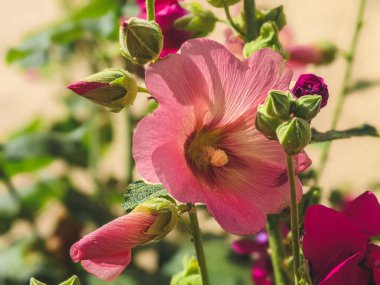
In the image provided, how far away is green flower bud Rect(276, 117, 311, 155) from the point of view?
460 millimetres

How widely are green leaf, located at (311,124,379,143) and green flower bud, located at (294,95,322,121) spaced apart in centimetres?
14

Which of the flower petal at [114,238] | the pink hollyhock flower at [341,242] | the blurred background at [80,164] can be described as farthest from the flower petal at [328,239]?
the blurred background at [80,164]

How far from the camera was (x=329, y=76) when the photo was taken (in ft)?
7.30

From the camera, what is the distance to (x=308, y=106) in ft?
1.54

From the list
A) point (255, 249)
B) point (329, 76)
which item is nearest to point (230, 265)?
point (255, 249)

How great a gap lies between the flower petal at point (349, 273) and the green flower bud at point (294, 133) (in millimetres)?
90

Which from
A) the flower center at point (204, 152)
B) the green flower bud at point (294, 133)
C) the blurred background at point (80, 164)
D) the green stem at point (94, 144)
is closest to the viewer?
the green flower bud at point (294, 133)

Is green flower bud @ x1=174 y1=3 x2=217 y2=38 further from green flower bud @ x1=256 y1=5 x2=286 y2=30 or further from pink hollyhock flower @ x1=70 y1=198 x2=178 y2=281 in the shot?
pink hollyhock flower @ x1=70 y1=198 x2=178 y2=281

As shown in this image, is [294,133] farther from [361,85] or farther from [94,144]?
[94,144]

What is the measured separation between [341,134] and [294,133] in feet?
0.54

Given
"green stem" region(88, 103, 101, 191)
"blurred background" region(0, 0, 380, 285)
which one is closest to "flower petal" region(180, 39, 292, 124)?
"blurred background" region(0, 0, 380, 285)

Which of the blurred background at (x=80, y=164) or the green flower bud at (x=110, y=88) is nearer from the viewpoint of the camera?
the green flower bud at (x=110, y=88)

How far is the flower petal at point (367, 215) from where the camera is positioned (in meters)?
0.54

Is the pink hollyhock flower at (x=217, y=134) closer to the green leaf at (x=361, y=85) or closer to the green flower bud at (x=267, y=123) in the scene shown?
the green flower bud at (x=267, y=123)
